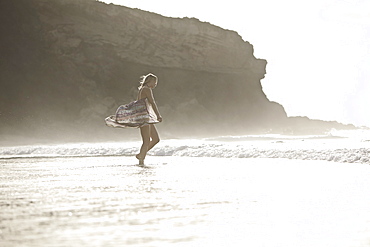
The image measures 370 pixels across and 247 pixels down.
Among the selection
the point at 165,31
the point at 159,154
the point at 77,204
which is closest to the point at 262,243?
the point at 77,204

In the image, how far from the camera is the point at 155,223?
2877mm

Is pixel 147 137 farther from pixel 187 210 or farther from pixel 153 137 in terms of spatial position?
pixel 187 210

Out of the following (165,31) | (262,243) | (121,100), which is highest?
(165,31)

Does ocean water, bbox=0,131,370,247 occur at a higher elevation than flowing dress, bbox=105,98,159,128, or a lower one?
lower

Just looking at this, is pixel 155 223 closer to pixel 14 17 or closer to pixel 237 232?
pixel 237 232

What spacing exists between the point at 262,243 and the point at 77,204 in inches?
67.5

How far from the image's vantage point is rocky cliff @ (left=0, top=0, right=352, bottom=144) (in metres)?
48.6

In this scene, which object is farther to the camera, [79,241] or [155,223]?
[155,223]

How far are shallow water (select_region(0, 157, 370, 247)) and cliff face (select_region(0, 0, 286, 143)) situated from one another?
41.9 meters

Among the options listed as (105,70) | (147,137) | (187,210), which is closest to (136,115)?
(147,137)

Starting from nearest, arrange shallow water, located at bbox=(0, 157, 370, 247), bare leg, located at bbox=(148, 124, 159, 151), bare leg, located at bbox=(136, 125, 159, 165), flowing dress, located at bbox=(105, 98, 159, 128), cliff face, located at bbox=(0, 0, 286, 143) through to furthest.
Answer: shallow water, located at bbox=(0, 157, 370, 247) → bare leg, located at bbox=(136, 125, 159, 165) → flowing dress, located at bbox=(105, 98, 159, 128) → bare leg, located at bbox=(148, 124, 159, 151) → cliff face, located at bbox=(0, 0, 286, 143)

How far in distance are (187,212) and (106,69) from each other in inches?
2016

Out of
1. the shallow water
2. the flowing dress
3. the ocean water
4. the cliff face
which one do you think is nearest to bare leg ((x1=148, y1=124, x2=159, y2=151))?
the flowing dress

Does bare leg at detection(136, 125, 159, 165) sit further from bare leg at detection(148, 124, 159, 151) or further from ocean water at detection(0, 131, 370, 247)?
ocean water at detection(0, 131, 370, 247)
